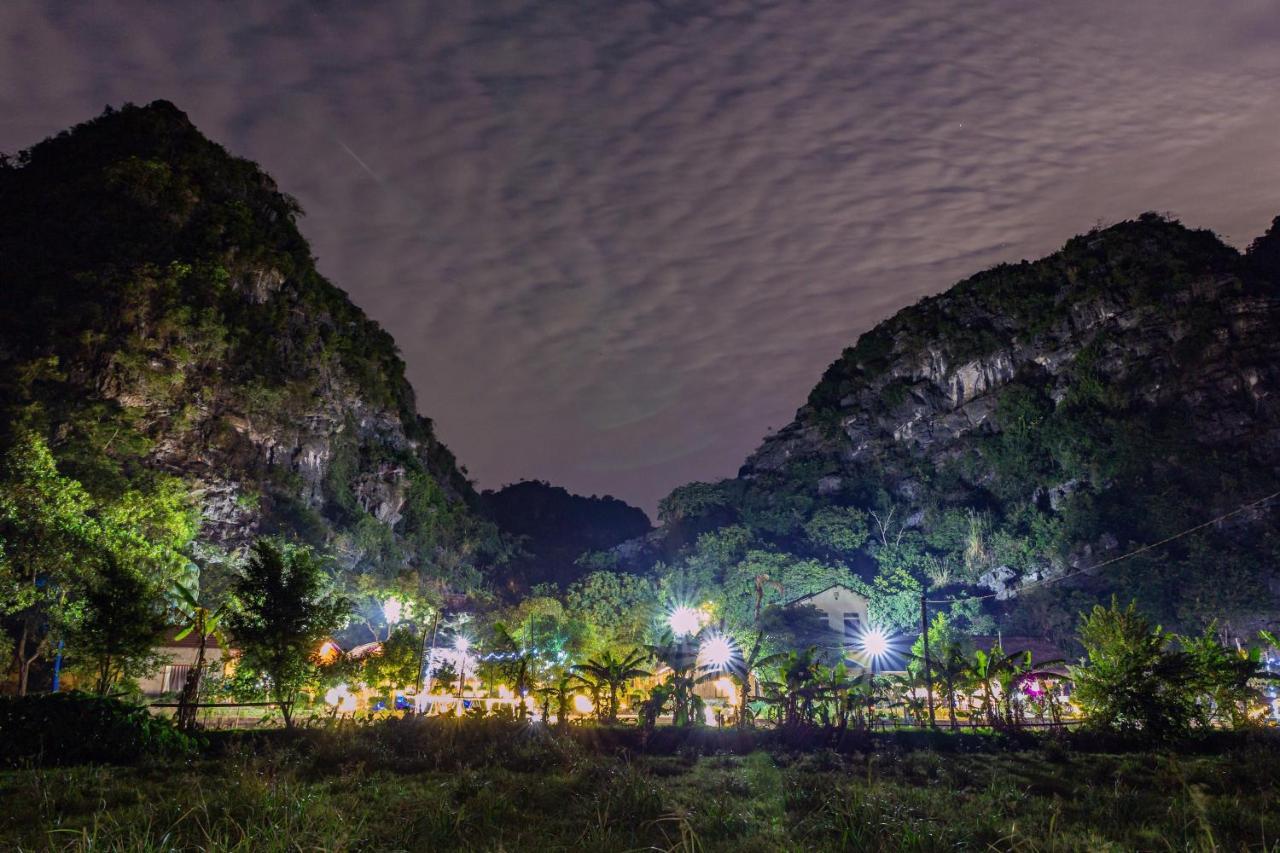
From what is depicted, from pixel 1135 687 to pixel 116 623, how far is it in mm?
30157

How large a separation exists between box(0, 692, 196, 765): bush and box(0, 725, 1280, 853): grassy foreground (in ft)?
4.41

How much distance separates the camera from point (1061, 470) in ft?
208

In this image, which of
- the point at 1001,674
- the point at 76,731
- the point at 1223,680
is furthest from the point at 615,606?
the point at 76,731

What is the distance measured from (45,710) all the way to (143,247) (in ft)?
140

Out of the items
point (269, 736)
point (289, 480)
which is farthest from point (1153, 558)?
point (289, 480)

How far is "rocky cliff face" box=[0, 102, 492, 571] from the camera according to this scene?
3875cm

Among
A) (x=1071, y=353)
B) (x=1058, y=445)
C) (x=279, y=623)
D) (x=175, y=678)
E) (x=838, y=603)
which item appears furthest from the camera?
(x=1071, y=353)

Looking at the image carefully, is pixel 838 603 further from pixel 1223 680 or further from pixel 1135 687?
pixel 1135 687

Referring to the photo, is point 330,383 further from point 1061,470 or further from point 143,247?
point 1061,470

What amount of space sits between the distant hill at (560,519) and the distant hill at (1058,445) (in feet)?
90.5

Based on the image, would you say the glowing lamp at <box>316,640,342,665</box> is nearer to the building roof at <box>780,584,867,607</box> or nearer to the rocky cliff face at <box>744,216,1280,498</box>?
the building roof at <box>780,584,867,607</box>

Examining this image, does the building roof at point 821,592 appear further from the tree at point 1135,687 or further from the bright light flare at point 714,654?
the tree at point 1135,687

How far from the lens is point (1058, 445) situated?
209ft

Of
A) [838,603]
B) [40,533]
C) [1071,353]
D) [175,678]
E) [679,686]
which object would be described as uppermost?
[1071,353]
